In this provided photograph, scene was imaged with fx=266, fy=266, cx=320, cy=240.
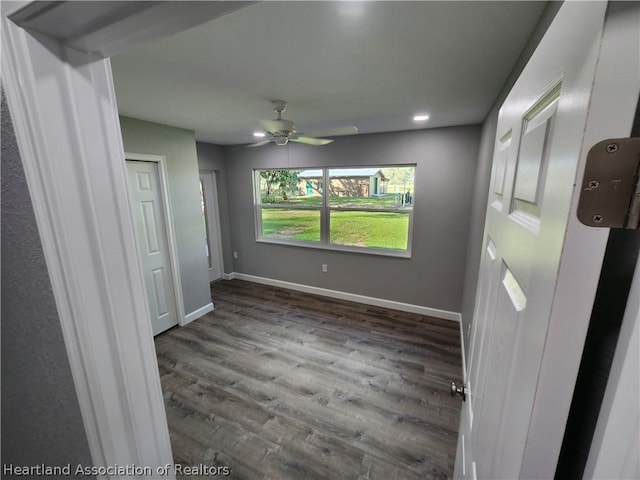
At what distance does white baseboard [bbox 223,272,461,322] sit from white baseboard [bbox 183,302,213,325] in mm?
1142

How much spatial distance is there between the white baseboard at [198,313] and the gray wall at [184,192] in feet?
0.14

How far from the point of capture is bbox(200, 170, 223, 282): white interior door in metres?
4.41

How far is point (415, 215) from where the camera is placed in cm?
337

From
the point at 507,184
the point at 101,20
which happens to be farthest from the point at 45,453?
the point at 507,184

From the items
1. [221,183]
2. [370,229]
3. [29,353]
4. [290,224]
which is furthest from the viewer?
[221,183]

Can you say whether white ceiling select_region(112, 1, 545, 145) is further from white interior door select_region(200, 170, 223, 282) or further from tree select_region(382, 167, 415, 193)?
white interior door select_region(200, 170, 223, 282)

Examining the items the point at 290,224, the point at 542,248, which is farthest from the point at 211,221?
the point at 542,248

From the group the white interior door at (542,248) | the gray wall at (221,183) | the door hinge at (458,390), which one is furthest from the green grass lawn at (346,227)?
the white interior door at (542,248)

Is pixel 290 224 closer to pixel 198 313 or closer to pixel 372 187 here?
pixel 372 187

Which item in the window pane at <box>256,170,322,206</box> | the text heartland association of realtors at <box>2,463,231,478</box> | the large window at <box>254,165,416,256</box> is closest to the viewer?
the text heartland association of realtors at <box>2,463,231,478</box>

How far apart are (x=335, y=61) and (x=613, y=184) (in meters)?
1.51

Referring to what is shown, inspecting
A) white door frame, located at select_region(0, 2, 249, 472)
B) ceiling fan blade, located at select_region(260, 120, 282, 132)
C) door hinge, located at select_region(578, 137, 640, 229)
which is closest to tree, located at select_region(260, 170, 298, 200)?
ceiling fan blade, located at select_region(260, 120, 282, 132)

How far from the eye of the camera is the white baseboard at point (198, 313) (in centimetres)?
336

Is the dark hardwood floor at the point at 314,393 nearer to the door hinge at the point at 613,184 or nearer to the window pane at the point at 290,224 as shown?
the window pane at the point at 290,224
